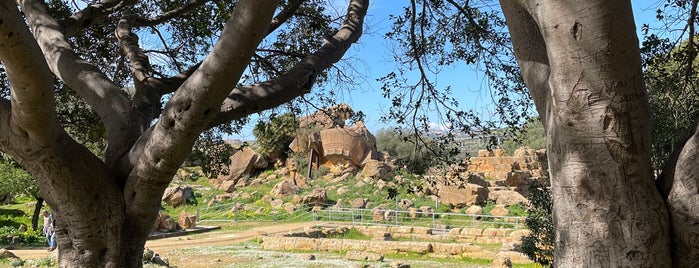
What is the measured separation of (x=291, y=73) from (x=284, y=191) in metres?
28.4

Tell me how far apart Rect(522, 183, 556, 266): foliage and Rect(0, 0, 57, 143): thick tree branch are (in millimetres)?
6278

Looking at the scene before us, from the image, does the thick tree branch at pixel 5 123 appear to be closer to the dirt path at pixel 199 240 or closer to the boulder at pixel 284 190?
the dirt path at pixel 199 240

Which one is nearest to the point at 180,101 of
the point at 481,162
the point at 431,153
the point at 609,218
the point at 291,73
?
the point at 291,73

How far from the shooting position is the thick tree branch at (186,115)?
284cm

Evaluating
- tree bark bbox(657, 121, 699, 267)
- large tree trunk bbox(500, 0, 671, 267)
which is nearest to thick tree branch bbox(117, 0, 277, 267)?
large tree trunk bbox(500, 0, 671, 267)

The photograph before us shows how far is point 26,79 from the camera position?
275 cm

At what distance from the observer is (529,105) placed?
6.39m

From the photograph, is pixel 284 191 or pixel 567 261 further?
pixel 284 191

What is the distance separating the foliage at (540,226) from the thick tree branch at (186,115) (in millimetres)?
5583

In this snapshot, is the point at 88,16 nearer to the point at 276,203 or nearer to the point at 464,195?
the point at 464,195

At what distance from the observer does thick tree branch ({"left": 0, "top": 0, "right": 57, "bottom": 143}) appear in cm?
256

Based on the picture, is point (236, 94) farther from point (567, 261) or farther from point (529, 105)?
point (529, 105)

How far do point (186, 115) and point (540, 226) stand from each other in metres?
6.09

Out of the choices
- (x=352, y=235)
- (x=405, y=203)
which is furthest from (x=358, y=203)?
(x=352, y=235)
